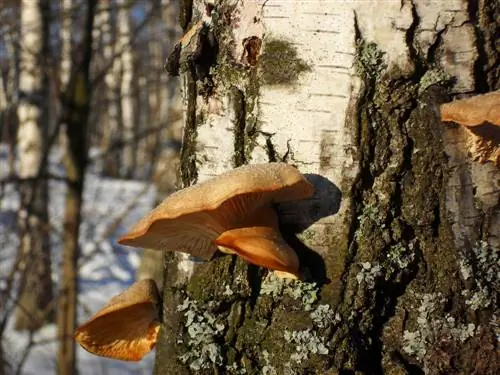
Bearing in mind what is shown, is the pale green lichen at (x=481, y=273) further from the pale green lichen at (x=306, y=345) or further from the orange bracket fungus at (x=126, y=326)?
the orange bracket fungus at (x=126, y=326)

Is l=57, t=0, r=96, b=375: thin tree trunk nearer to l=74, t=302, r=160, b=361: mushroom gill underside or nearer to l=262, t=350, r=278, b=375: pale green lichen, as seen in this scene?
l=74, t=302, r=160, b=361: mushroom gill underside

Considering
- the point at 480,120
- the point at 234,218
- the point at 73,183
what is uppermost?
the point at 73,183

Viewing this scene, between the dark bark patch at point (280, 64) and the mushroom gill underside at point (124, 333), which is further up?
the dark bark patch at point (280, 64)

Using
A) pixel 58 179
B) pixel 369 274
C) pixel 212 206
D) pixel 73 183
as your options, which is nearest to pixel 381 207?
pixel 369 274

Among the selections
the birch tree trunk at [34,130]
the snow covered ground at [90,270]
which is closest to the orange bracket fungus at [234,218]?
the snow covered ground at [90,270]

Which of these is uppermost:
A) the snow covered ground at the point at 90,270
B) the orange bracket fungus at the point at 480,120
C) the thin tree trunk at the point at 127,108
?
the thin tree trunk at the point at 127,108

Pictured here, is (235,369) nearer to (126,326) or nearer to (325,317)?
(325,317)

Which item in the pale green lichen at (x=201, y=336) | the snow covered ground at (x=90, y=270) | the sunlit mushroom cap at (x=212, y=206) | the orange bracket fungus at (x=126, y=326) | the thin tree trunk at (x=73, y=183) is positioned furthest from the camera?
the snow covered ground at (x=90, y=270)
